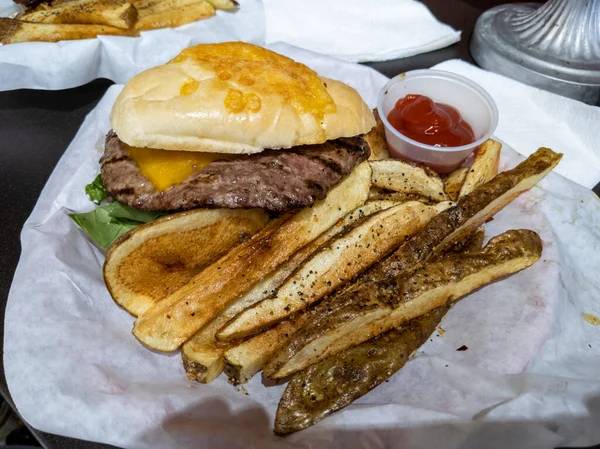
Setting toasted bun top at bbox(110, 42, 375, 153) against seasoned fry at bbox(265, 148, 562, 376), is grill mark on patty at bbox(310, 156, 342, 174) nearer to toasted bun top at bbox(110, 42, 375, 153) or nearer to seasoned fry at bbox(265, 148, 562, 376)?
toasted bun top at bbox(110, 42, 375, 153)

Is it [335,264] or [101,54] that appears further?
[101,54]

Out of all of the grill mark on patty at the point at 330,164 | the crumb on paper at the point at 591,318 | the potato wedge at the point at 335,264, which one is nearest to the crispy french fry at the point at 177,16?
the grill mark on patty at the point at 330,164

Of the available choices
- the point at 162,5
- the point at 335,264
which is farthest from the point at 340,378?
the point at 162,5

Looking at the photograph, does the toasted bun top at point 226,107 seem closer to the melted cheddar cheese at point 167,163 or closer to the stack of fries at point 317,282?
the melted cheddar cheese at point 167,163

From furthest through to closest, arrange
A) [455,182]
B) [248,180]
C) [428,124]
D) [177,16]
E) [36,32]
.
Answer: [177,16], [36,32], [428,124], [455,182], [248,180]

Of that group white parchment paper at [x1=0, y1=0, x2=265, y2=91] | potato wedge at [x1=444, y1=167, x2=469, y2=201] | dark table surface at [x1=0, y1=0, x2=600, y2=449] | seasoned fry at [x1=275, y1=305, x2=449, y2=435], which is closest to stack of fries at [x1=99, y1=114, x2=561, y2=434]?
seasoned fry at [x1=275, y1=305, x2=449, y2=435]

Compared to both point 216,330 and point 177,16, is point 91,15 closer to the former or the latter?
point 177,16

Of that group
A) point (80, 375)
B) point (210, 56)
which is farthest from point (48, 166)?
point (80, 375)
